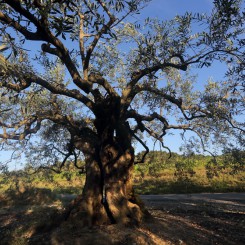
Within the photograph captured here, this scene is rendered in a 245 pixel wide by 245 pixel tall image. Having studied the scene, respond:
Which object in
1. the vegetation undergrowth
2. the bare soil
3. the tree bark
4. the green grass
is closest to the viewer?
the bare soil

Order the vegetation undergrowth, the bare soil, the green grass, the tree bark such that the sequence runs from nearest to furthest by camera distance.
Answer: the bare soil
the tree bark
the vegetation undergrowth
the green grass

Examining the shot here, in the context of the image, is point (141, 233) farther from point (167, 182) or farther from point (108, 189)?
point (167, 182)

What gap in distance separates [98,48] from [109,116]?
189 inches

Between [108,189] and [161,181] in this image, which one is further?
[161,181]

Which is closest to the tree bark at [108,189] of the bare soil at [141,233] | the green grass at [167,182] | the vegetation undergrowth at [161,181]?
the bare soil at [141,233]

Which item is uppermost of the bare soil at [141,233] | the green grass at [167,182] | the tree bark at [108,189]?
the green grass at [167,182]

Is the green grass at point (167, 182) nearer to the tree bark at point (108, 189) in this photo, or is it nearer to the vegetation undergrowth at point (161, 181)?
the vegetation undergrowth at point (161, 181)

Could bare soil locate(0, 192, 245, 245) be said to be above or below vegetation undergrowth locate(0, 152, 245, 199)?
below

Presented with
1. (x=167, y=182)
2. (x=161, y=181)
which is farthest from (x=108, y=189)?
(x=161, y=181)

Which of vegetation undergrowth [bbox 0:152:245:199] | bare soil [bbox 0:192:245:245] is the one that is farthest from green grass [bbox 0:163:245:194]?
bare soil [bbox 0:192:245:245]

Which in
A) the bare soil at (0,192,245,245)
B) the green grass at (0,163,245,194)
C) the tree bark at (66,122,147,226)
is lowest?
the bare soil at (0,192,245,245)

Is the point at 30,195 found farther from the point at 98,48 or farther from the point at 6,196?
the point at 98,48

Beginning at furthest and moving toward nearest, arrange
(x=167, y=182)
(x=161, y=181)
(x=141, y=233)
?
1. (x=161, y=181)
2. (x=167, y=182)
3. (x=141, y=233)

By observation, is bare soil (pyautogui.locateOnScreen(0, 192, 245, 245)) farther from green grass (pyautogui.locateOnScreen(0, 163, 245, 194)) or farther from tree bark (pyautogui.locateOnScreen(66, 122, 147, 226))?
green grass (pyautogui.locateOnScreen(0, 163, 245, 194))
